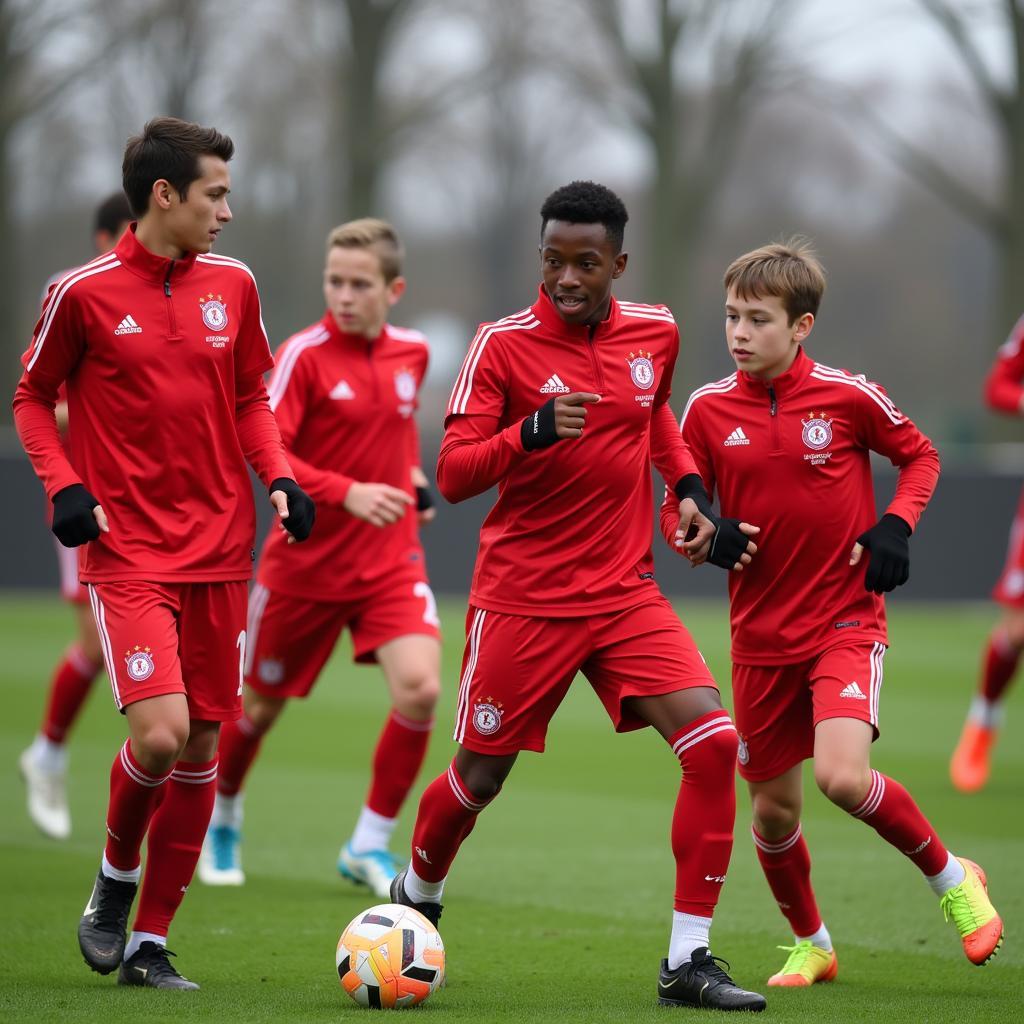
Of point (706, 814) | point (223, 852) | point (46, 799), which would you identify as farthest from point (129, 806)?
point (46, 799)

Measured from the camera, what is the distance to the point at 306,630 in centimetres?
720

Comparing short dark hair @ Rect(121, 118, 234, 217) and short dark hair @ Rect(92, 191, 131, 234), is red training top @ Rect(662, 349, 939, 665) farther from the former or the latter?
short dark hair @ Rect(92, 191, 131, 234)

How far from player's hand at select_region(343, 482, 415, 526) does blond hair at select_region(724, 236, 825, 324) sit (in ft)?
4.95

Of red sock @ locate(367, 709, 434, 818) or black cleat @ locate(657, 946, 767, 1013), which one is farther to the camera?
red sock @ locate(367, 709, 434, 818)

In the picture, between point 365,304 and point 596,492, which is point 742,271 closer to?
point 596,492

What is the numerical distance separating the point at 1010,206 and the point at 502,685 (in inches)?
761

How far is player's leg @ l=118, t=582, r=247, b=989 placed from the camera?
17.3 ft

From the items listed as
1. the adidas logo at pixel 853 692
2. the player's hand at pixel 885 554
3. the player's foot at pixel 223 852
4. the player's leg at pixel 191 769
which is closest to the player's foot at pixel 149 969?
the player's leg at pixel 191 769

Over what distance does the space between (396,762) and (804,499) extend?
7.62 ft

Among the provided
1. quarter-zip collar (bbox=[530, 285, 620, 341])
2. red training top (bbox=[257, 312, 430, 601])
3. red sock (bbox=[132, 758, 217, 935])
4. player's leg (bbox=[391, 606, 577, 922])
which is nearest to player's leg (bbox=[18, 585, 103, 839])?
red training top (bbox=[257, 312, 430, 601])

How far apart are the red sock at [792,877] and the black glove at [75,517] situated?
87.0 inches

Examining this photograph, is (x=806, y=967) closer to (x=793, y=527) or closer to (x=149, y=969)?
(x=793, y=527)

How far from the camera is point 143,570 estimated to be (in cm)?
518

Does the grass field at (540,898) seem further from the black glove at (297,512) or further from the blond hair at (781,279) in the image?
the blond hair at (781,279)
